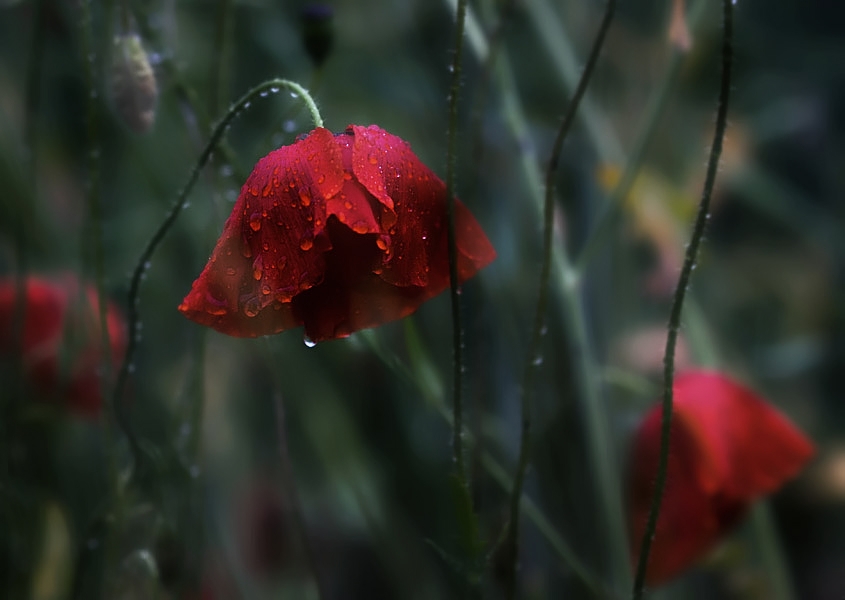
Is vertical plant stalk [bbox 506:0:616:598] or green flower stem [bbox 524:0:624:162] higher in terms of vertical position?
green flower stem [bbox 524:0:624:162]

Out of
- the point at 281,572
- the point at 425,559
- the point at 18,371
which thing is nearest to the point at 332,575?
the point at 281,572

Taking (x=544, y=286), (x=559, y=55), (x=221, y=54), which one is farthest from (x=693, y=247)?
(x=559, y=55)

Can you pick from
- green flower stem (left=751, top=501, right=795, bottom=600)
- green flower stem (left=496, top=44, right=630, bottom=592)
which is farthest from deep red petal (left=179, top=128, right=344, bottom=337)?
green flower stem (left=751, top=501, right=795, bottom=600)

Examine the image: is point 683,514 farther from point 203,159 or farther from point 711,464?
point 203,159

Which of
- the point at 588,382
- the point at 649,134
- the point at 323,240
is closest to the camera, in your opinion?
the point at 323,240

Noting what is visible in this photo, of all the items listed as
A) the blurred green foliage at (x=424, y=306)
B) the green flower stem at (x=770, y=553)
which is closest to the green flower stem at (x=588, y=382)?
the blurred green foliage at (x=424, y=306)

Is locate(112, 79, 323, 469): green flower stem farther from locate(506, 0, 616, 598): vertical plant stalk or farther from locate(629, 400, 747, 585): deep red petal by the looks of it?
locate(629, 400, 747, 585): deep red petal

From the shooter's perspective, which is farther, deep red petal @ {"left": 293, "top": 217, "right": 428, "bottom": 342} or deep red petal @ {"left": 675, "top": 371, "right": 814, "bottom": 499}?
deep red petal @ {"left": 675, "top": 371, "right": 814, "bottom": 499}

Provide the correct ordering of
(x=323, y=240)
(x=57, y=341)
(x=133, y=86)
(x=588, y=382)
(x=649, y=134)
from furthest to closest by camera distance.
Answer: (x=57, y=341) < (x=588, y=382) < (x=649, y=134) < (x=133, y=86) < (x=323, y=240)
